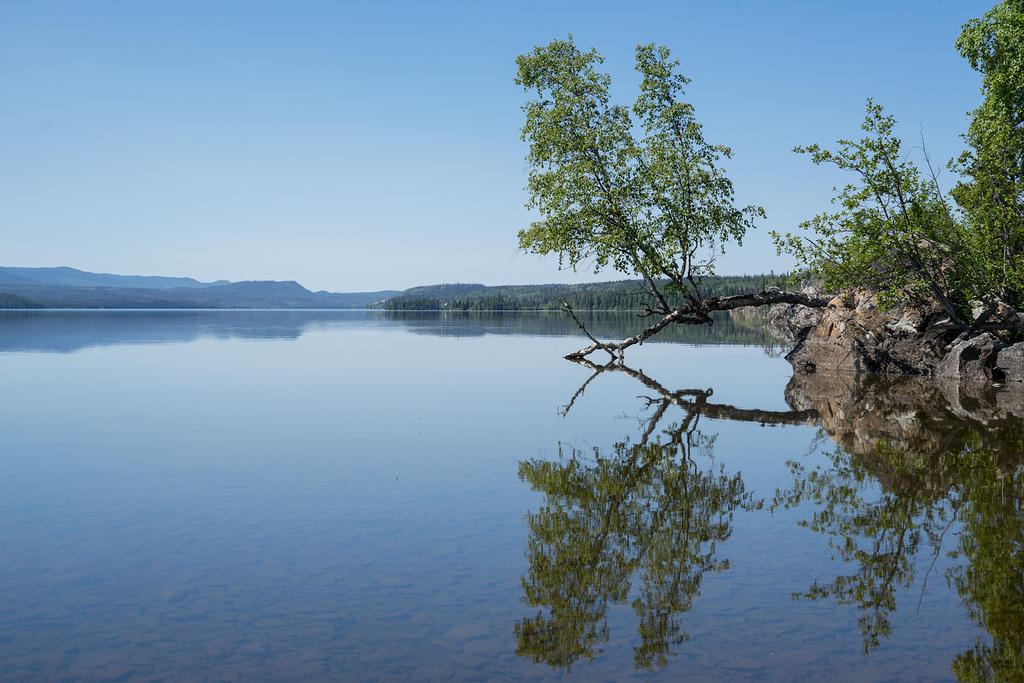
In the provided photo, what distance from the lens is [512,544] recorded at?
440 inches

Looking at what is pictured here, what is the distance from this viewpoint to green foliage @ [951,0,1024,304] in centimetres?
3050

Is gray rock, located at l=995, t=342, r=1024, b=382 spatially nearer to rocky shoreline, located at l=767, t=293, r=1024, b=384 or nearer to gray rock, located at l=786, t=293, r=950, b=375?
rocky shoreline, located at l=767, t=293, r=1024, b=384

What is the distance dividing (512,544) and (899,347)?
32.9 metres

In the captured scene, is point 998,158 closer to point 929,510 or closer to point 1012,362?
point 1012,362

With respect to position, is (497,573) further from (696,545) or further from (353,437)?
(353,437)

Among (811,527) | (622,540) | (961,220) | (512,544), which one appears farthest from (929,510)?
(961,220)

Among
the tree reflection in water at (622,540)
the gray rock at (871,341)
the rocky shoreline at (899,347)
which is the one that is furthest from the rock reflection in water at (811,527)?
the gray rock at (871,341)

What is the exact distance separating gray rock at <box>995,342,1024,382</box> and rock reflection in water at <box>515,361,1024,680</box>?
1216cm

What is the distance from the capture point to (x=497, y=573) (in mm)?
9992

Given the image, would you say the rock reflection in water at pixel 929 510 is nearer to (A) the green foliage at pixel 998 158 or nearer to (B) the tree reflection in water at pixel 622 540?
(B) the tree reflection in water at pixel 622 540

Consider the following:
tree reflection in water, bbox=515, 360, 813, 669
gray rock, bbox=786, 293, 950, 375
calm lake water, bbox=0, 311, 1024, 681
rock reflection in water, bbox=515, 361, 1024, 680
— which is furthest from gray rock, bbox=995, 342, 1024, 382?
tree reflection in water, bbox=515, 360, 813, 669

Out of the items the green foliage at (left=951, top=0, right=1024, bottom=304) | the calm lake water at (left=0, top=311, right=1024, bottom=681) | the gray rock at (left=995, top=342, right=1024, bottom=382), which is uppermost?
the green foliage at (left=951, top=0, right=1024, bottom=304)

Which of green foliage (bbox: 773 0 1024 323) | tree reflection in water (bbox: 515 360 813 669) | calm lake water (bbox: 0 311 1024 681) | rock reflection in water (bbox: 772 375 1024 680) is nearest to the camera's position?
calm lake water (bbox: 0 311 1024 681)

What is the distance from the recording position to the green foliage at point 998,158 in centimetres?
3050
